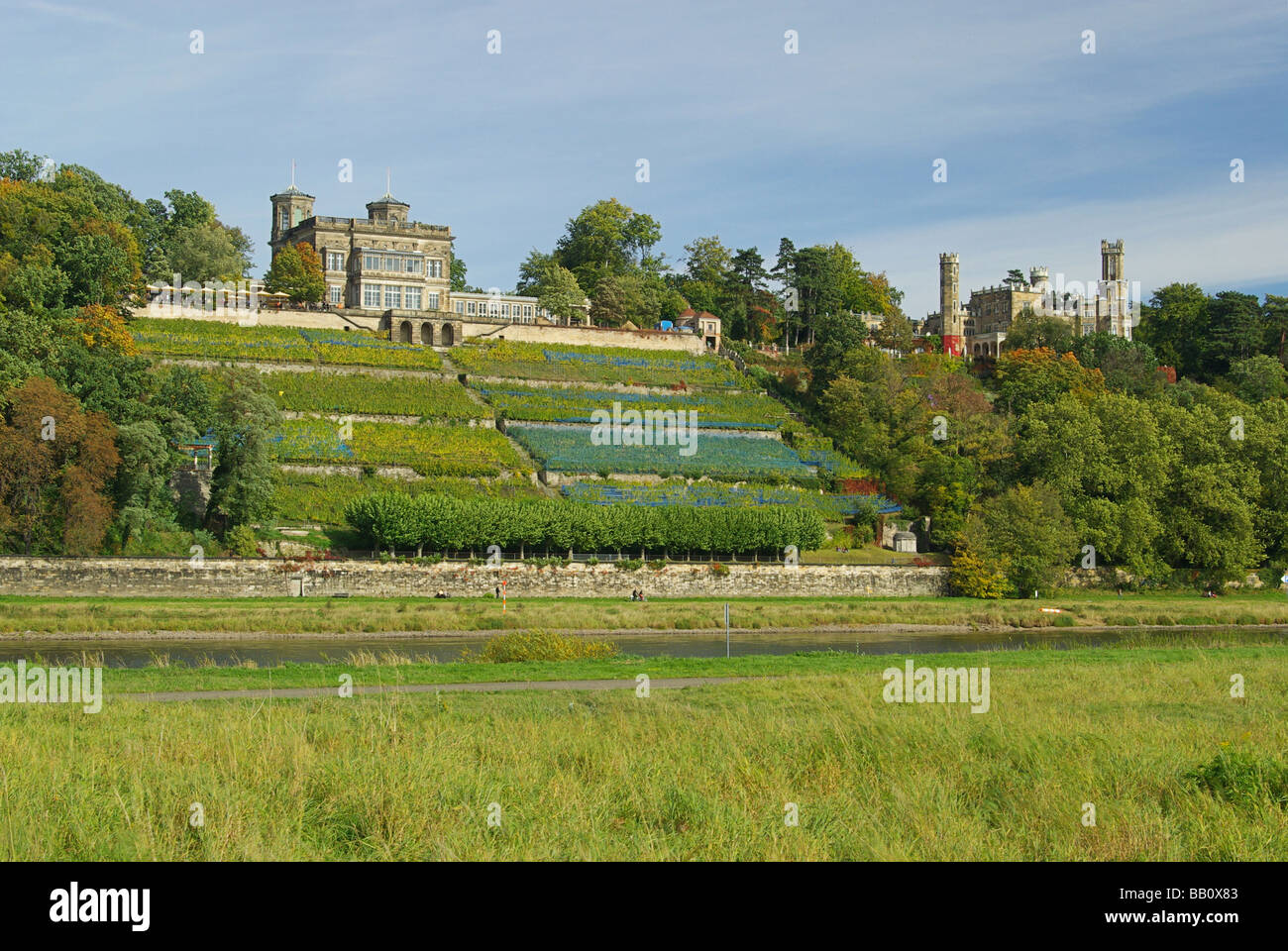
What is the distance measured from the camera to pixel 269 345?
7406cm

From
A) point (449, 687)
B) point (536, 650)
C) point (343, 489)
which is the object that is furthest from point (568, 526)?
point (449, 687)

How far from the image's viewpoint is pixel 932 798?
473 inches

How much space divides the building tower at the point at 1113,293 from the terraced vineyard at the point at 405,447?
6999cm

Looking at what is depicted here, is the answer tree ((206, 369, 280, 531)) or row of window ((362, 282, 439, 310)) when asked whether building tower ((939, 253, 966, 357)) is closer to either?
row of window ((362, 282, 439, 310))

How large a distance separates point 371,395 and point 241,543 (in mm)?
21592

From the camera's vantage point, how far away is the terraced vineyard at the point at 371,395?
66562mm

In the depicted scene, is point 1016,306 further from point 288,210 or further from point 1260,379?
point 288,210

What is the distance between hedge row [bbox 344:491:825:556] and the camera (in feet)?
167

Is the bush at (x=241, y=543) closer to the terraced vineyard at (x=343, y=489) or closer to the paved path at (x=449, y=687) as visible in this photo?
the terraced vineyard at (x=343, y=489)

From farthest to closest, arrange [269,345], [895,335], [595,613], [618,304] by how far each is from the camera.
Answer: [895,335]
[618,304]
[269,345]
[595,613]

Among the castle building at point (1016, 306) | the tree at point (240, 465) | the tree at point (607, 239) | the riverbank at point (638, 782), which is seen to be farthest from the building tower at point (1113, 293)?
the riverbank at point (638, 782)

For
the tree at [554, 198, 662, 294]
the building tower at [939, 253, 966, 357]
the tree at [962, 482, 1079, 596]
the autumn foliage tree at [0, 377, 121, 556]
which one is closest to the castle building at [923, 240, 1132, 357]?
the building tower at [939, 253, 966, 357]

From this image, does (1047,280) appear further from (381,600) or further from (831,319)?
(381,600)
